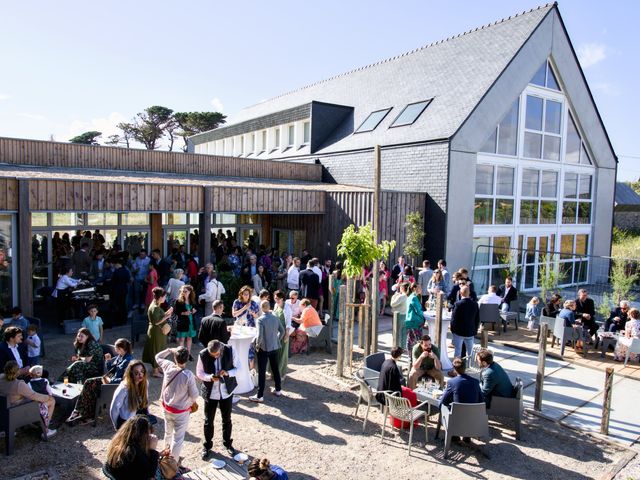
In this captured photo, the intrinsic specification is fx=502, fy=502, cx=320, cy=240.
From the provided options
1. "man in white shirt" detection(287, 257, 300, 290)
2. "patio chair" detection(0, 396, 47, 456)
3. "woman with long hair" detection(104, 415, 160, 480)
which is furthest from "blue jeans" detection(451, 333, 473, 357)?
"patio chair" detection(0, 396, 47, 456)

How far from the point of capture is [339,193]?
15359 mm

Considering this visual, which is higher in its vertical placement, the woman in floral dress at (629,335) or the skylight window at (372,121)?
the skylight window at (372,121)

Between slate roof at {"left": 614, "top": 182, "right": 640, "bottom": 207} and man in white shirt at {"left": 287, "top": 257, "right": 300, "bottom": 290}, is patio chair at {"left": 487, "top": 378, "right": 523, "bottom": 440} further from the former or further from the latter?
slate roof at {"left": 614, "top": 182, "right": 640, "bottom": 207}

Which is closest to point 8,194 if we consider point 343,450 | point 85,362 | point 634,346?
point 85,362

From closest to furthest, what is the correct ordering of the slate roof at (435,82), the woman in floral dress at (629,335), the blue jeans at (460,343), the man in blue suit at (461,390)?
the man in blue suit at (461,390) → the blue jeans at (460,343) → the woman in floral dress at (629,335) → the slate roof at (435,82)

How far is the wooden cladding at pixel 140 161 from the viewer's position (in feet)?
45.1

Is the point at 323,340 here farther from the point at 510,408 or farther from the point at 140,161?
the point at 140,161

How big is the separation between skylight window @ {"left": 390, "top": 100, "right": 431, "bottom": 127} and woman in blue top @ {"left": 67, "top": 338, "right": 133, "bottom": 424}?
12.5 meters

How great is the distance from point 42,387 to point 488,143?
14011mm

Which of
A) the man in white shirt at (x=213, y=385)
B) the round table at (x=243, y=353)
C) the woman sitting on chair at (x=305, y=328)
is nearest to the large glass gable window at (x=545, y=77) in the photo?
the woman sitting on chair at (x=305, y=328)

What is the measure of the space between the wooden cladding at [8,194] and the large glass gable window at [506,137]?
42.2ft

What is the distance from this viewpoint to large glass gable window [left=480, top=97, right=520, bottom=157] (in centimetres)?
1617

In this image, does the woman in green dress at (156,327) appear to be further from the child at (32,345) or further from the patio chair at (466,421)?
the patio chair at (466,421)

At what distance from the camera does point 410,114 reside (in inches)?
676
